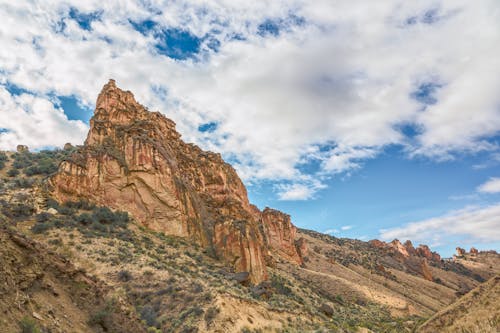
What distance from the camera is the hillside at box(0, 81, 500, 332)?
1175cm

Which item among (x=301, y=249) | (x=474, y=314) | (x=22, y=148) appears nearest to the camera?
(x=474, y=314)

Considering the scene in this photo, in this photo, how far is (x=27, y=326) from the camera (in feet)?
26.9

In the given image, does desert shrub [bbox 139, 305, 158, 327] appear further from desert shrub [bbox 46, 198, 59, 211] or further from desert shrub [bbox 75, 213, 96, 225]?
desert shrub [bbox 46, 198, 59, 211]

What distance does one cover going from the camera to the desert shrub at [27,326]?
8148 mm

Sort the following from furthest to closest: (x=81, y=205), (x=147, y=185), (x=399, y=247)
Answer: (x=399, y=247) < (x=147, y=185) < (x=81, y=205)

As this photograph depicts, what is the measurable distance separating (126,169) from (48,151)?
27.4 meters

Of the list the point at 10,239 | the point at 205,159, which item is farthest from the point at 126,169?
the point at 10,239

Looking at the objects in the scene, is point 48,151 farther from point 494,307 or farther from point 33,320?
point 494,307

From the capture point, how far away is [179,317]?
19.9 meters

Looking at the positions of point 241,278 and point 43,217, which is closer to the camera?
point 43,217

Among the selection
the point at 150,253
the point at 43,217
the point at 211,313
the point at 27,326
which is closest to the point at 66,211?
the point at 43,217

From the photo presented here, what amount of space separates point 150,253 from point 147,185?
1255cm

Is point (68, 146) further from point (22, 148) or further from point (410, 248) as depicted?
point (410, 248)

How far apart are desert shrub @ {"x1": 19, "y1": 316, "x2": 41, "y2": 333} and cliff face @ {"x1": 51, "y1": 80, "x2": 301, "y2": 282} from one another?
2984cm
